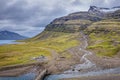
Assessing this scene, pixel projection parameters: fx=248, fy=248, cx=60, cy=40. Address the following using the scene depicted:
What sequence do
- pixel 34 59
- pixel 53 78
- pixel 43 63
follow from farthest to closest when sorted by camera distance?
pixel 34 59 → pixel 43 63 → pixel 53 78

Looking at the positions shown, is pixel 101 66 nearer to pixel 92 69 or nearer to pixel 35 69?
pixel 92 69

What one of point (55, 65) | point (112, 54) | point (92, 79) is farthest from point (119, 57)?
point (92, 79)

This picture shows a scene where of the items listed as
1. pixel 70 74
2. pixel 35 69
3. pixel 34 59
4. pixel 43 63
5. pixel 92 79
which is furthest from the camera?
pixel 34 59

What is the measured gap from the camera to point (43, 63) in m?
147

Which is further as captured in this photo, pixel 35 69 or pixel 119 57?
pixel 119 57

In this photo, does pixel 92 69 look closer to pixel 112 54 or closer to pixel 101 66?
pixel 101 66

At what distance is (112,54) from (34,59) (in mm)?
52148

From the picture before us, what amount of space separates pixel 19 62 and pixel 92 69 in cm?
5069

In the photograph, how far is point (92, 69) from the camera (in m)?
125

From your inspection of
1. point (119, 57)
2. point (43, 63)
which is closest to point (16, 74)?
point (43, 63)

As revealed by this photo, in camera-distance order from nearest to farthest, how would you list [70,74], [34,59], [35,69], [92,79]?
[92,79], [70,74], [35,69], [34,59]

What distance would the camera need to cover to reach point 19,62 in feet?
504

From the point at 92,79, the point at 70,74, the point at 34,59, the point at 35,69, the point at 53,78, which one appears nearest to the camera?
the point at 92,79

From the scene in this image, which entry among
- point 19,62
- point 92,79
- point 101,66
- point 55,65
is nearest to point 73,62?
point 55,65
